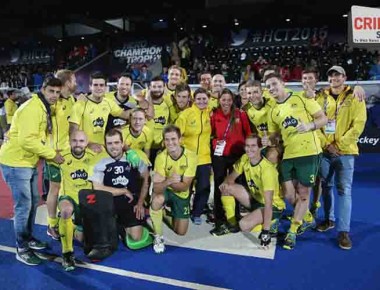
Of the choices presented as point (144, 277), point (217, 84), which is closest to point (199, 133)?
point (217, 84)

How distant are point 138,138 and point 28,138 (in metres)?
1.34

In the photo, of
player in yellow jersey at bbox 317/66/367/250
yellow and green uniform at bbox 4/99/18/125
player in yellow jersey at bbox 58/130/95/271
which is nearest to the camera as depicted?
player in yellow jersey at bbox 58/130/95/271

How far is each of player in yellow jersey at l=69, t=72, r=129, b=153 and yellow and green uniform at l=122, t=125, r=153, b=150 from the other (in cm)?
26

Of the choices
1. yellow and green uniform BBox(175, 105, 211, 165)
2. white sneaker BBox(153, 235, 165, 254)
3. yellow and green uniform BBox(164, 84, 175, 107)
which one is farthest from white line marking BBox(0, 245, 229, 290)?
yellow and green uniform BBox(164, 84, 175, 107)

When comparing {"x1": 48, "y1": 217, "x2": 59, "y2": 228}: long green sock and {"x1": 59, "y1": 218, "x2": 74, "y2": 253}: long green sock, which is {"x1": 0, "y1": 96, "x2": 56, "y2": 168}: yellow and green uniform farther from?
{"x1": 48, "y1": 217, "x2": 59, "y2": 228}: long green sock

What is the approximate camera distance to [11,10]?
75.4 feet

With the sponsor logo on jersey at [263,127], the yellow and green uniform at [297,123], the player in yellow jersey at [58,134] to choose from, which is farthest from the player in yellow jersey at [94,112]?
the yellow and green uniform at [297,123]

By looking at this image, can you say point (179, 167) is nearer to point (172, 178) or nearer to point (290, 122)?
point (172, 178)

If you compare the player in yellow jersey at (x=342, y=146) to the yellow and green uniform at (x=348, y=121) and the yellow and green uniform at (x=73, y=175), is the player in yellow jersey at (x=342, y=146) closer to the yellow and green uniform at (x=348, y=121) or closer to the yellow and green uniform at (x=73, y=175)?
the yellow and green uniform at (x=348, y=121)

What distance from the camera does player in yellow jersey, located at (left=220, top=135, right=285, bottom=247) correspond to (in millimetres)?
3869

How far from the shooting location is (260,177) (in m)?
3.96

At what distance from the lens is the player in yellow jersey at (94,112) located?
4238 mm

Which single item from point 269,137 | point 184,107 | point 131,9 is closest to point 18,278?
point 184,107

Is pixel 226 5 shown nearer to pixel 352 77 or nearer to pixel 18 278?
pixel 352 77
